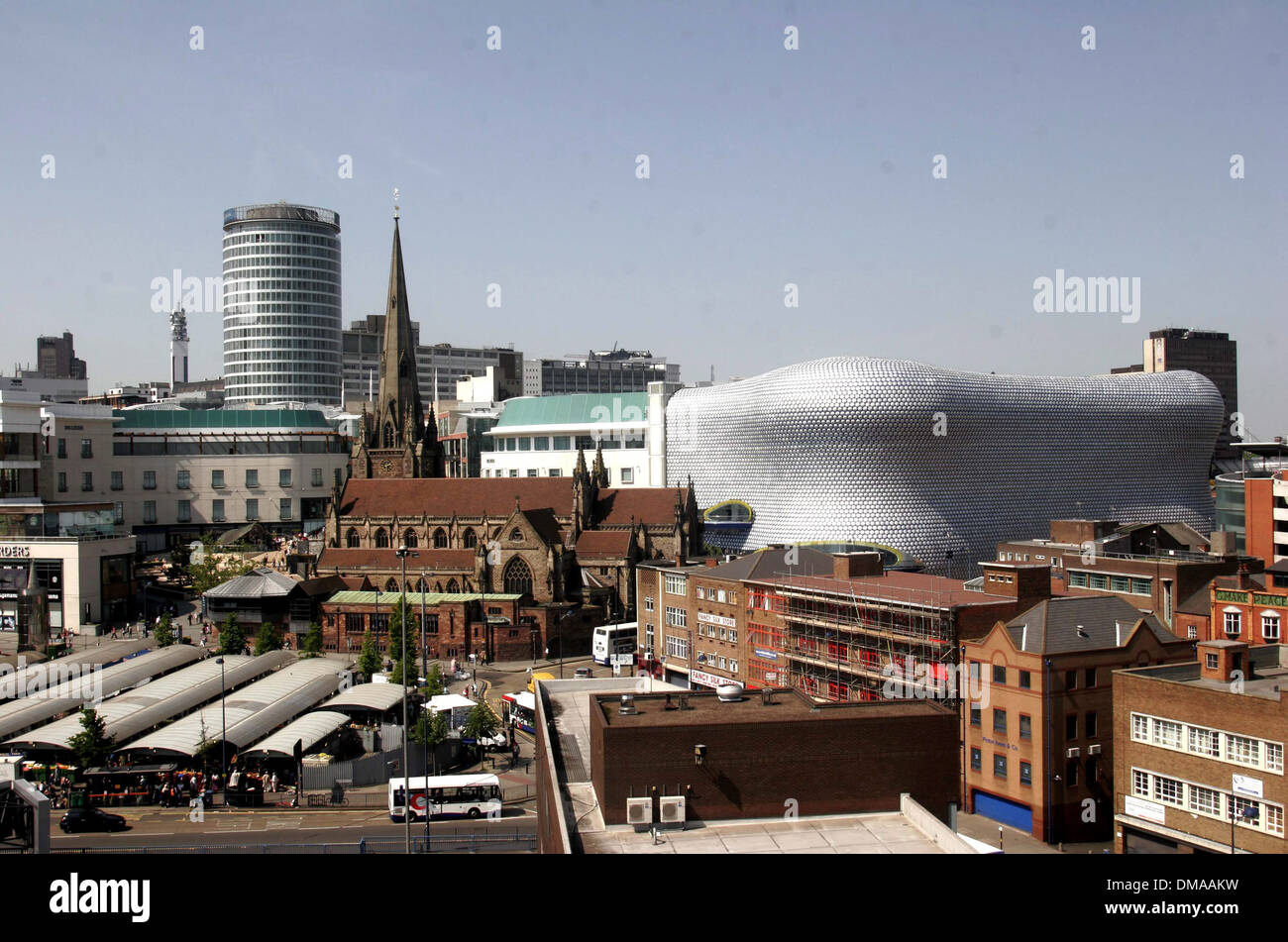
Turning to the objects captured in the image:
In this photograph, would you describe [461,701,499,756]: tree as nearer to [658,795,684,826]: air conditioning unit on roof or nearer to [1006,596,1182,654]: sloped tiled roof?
[1006,596,1182,654]: sloped tiled roof

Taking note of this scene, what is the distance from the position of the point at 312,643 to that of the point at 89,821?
31787 millimetres

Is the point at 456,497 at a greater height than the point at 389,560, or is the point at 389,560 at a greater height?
the point at 456,497

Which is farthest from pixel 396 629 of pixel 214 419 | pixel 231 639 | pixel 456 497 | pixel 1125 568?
pixel 214 419

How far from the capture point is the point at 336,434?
136 m

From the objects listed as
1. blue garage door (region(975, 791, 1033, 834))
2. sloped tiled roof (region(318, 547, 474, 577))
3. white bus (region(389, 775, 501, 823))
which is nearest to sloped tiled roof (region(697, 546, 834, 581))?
blue garage door (region(975, 791, 1033, 834))

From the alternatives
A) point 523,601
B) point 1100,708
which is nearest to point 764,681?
point 1100,708

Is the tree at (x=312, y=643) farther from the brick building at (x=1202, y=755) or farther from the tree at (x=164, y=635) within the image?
the brick building at (x=1202, y=755)

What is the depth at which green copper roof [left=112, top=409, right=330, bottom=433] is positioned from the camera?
128500 millimetres

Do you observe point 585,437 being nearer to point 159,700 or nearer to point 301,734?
point 159,700

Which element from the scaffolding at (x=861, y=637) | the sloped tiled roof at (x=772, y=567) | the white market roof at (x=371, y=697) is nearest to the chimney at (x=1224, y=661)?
the scaffolding at (x=861, y=637)

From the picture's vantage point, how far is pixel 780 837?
22125 millimetres

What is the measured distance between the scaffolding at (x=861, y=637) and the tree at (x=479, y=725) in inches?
557

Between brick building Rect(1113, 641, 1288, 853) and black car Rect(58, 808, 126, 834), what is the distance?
116ft

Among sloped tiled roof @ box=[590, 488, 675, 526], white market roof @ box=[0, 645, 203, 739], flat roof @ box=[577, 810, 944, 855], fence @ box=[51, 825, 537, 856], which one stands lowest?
fence @ box=[51, 825, 537, 856]
